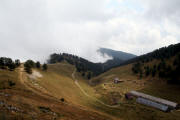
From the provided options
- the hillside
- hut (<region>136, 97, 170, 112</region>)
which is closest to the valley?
the hillside

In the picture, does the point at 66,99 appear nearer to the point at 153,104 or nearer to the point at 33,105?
the point at 33,105

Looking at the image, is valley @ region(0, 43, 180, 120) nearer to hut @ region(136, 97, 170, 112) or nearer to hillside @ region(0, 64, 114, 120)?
hillside @ region(0, 64, 114, 120)

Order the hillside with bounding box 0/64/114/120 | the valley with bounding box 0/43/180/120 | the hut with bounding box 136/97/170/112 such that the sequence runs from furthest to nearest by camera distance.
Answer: the hut with bounding box 136/97/170/112 < the valley with bounding box 0/43/180/120 < the hillside with bounding box 0/64/114/120

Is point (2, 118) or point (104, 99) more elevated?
point (2, 118)

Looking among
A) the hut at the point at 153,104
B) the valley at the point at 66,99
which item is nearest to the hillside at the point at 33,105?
the valley at the point at 66,99

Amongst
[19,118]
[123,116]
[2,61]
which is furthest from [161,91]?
[2,61]

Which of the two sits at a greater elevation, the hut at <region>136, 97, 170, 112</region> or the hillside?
the hillside

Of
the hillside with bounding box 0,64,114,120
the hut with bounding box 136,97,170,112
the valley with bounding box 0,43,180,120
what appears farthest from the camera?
the hut with bounding box 136,97,170,112

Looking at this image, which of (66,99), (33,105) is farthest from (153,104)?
(33,105)

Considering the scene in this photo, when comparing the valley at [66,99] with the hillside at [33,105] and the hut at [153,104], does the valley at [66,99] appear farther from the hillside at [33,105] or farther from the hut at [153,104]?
the hut at [153,104]

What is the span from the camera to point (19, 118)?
23.1 m

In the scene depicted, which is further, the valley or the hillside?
the valley

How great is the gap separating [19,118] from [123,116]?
54512mm

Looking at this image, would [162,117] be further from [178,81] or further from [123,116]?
[178,81]
